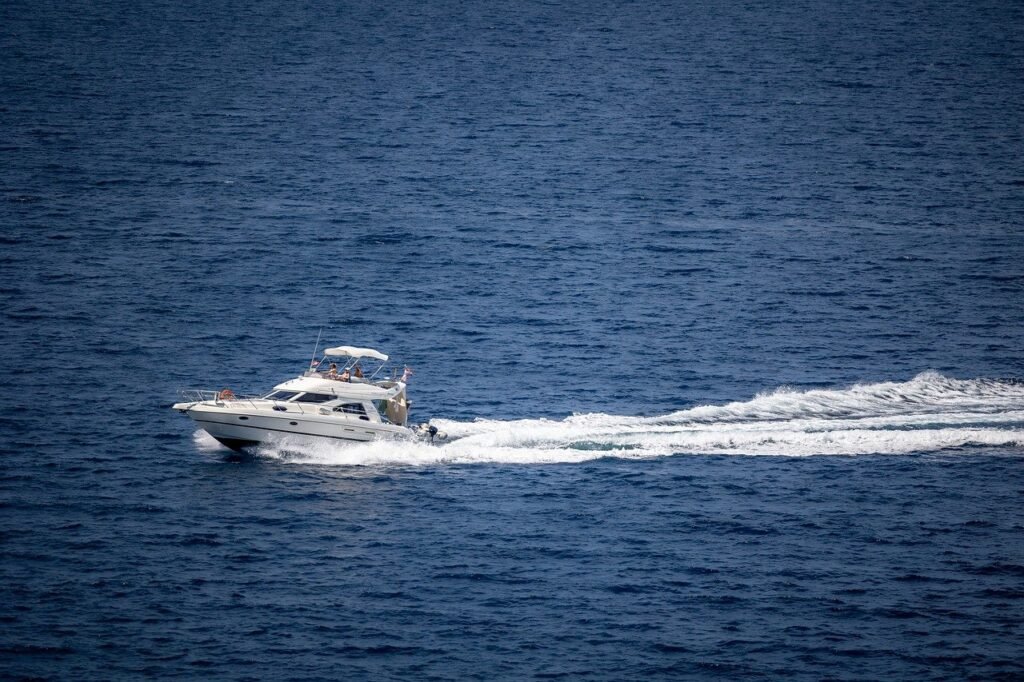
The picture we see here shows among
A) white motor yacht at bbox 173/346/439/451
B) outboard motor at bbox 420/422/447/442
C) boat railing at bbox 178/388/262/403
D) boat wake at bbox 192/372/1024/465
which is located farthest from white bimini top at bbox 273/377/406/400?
boat wake at bbox 192/372/1024/465

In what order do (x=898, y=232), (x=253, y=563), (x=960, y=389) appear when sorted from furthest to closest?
(x=898, y=232) → (x=960, y=389) → (x=253, y=563)

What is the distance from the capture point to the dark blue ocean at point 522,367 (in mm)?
51500

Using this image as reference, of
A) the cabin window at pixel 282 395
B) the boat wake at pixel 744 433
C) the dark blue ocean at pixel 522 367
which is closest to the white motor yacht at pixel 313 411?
the cabin window at pixel 282 395

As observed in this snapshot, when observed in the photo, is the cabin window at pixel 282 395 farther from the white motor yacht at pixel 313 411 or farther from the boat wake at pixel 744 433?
the boat wake at pixel 744 433

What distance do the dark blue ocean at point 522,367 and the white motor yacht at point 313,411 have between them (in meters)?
1.20

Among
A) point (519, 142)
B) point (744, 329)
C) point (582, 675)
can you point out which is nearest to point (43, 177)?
point (519, 142)

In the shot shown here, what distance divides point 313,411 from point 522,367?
19.3m

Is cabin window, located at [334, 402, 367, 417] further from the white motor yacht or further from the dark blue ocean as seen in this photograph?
the dark blue ocean

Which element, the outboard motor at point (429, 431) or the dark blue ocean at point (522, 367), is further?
the outboard motor at point (429, 431)

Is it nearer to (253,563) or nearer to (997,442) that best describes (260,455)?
(253,563)

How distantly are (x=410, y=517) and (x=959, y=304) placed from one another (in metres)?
49.7

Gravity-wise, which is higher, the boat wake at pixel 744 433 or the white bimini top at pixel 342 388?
the white bimini top at pixel 342 388

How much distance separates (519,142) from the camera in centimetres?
14288

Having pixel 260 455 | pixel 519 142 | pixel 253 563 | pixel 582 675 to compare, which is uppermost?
pixel 519 142
